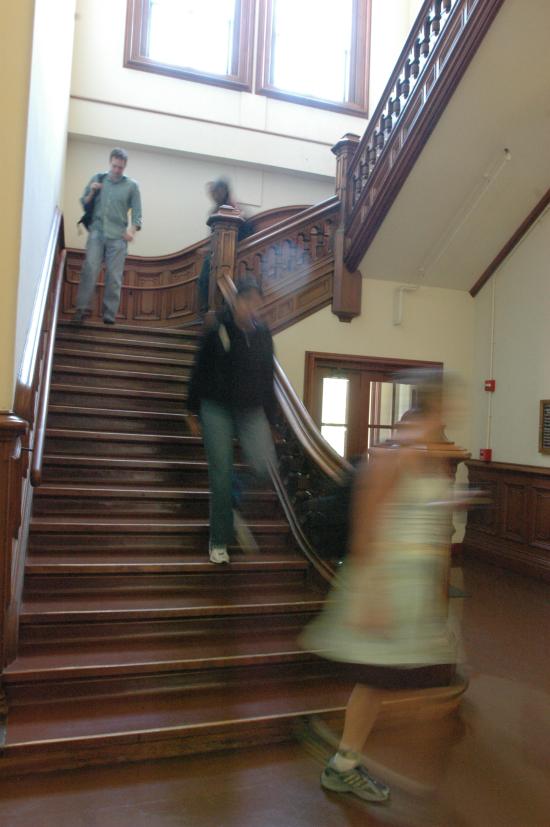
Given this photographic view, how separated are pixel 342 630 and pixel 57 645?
137 cm

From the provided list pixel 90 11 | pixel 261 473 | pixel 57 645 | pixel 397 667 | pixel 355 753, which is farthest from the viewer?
pixel 90 11

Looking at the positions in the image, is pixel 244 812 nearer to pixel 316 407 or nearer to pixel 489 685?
pixel 489 685

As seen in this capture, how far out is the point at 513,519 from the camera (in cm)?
586

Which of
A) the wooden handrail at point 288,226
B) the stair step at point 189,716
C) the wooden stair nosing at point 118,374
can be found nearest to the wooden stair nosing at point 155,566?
the stair step at point 189,716

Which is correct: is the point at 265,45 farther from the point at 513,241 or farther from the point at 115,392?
the point at 115,392

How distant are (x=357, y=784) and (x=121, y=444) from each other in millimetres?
2583

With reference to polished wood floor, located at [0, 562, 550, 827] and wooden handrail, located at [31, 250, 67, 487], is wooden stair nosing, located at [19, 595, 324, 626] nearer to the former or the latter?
wooden handrail, located at [31, 250, 67, 487]

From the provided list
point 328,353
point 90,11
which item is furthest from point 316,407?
point 90,11

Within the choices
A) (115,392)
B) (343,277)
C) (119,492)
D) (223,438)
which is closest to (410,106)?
(343,277)

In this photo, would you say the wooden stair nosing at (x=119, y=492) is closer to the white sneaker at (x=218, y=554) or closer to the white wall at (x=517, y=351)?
the white sneaker at (x=218, y=554)

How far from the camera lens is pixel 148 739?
228cm

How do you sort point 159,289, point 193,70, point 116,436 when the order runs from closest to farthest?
1. point 116,436
2. point 159,289
3. point 193,70

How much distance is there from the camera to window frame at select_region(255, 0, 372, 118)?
24.8ft

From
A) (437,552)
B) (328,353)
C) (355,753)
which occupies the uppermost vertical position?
(328,353)
